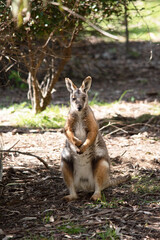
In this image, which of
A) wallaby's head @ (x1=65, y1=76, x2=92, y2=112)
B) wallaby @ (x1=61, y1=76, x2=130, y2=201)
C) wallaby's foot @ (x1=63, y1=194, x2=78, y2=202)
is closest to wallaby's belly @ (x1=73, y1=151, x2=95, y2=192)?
wallaby @ (x1=61, y1=76, x2=130, y2=201)

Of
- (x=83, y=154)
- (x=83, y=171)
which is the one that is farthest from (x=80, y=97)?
(x=83, y=171)

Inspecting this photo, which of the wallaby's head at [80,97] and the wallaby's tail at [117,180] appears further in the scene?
the wallaby's tail at [117,180]

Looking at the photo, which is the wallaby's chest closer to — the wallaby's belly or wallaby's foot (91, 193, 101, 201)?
the wallaby's belly

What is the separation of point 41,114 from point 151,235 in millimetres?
5266

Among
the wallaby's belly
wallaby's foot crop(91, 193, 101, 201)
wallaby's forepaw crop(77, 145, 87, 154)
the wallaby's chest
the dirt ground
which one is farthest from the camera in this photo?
the wallaby's chest

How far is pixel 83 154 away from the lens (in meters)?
4.75

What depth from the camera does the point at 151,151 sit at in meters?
6.34

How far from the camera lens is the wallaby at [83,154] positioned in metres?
4.68

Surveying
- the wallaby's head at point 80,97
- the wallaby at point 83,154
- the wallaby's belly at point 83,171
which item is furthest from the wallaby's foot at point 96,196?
the wallaby's head at point 80,97

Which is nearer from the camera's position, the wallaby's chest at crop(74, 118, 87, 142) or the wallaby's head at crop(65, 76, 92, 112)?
the wallaby's head at crop(65, 76, 92, 112)

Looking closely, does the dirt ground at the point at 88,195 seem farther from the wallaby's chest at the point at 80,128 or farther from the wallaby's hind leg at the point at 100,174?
the wallaby's chest at the point at 80,128

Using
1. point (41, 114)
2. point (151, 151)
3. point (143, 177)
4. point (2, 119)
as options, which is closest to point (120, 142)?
point (151, 151)

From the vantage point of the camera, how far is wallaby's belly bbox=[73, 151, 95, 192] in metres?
4.76

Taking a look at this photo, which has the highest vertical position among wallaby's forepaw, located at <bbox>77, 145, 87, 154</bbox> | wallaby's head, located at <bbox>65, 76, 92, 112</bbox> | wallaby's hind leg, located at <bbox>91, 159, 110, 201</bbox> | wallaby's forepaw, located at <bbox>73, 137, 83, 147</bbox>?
wallaby's head, located at <bbox>65, 76, 92, 112</bbox>
